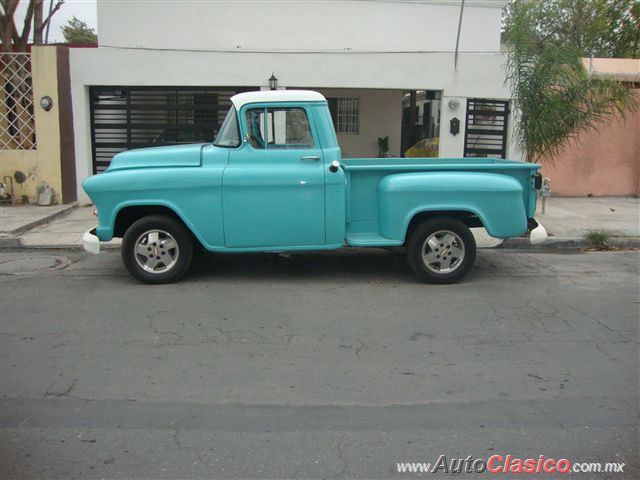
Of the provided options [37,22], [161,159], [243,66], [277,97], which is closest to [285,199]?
[277,97]

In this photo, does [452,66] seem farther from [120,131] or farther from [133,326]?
[133,326]

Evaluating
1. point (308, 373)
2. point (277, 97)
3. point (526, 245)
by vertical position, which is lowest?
point (308, 373)

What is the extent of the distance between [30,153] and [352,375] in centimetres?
1030

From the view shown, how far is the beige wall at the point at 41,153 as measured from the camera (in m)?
12.2

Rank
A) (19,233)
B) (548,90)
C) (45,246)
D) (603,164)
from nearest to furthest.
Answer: (45,246) → (548,90) → (19,233) → (603,164)

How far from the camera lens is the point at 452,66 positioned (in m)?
12.8

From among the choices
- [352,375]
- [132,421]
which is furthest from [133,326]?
[352,375]

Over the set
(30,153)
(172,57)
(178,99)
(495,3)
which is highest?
(495,3)

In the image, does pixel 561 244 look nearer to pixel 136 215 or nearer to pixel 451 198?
pixel 451 198

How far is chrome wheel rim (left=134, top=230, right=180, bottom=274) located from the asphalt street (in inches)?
10.5

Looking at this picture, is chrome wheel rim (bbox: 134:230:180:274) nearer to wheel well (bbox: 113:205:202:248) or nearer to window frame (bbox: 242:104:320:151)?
wheel well (bbox: 113:205:202:248)

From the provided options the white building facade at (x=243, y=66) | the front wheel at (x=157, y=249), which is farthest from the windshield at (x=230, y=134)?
the white building facade at (x=243, y=66)

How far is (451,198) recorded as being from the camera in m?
7.06

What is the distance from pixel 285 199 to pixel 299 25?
830 cm
